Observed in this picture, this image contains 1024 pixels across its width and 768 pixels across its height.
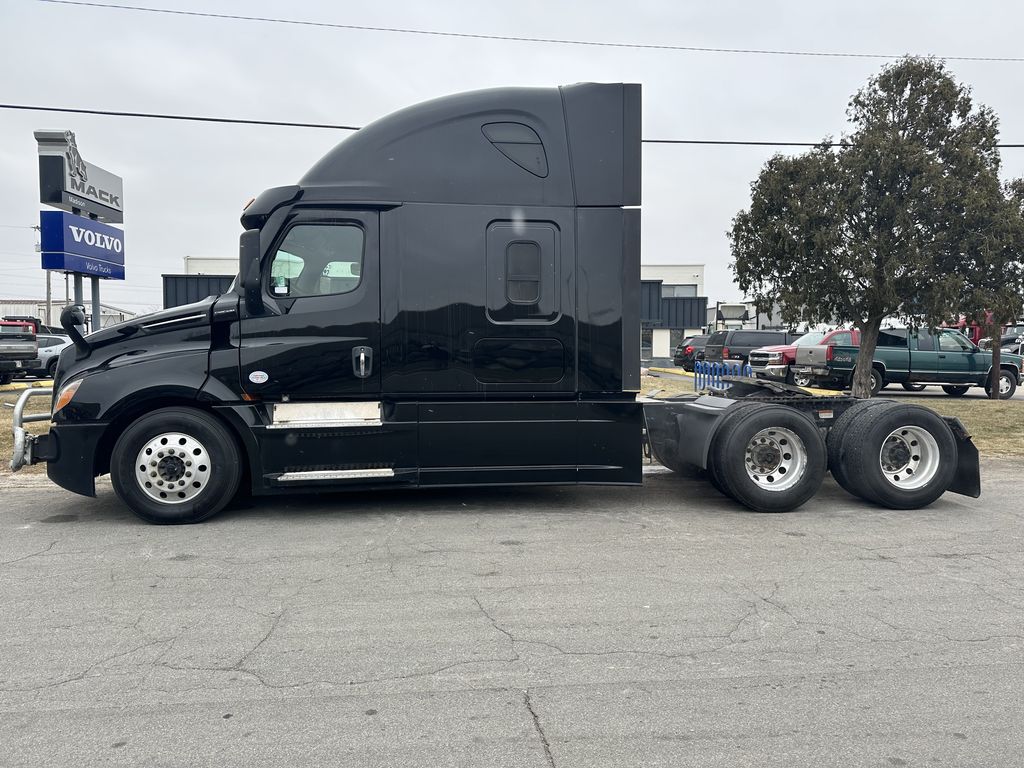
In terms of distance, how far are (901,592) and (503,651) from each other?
2548 millimetres

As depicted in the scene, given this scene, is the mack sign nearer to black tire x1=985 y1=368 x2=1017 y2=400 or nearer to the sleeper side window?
the sleeper side window

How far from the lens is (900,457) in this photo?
7062 mm

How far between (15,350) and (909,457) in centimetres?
2175

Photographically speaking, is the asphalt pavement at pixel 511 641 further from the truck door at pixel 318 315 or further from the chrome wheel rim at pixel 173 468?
the truck door at pixel 318 315

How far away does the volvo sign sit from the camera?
532 inches

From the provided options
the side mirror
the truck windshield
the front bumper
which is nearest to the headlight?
the front bumper

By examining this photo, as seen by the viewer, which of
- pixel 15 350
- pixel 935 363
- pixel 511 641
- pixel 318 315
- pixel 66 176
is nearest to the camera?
pixel 511 641

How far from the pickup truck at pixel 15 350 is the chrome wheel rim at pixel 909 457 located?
21544 mm

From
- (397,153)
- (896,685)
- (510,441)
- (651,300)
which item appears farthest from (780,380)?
(651,300)

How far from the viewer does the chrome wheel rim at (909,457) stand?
6980mm

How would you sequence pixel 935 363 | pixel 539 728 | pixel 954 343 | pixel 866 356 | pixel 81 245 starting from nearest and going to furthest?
pixel 539 728 → pixel 81 245 → pixel 866 356 → pixel 935 363 → pixel 954 343

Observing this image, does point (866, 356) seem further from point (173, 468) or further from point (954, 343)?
point (173, 468)

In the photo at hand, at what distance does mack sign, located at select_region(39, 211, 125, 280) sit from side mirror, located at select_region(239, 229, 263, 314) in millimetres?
9084

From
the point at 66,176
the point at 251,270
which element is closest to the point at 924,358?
the point at 251,270
